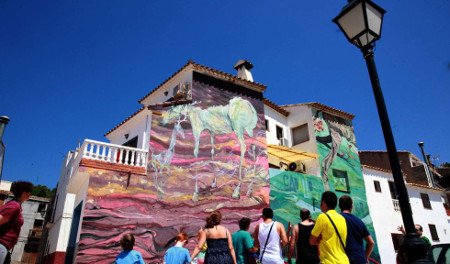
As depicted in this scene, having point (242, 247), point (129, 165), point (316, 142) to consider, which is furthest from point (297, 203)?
point (242, 247)

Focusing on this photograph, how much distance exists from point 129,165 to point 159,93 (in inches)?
266

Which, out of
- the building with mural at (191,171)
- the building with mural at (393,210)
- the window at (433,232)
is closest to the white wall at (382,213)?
the building with mural at (393,210)

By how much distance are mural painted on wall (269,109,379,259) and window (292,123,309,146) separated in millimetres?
825

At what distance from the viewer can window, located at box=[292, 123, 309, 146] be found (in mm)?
24359

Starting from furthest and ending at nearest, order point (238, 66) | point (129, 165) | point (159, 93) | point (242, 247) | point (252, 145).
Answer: point (238, 66), point (159, 93), point (252, 145), point (129, 165), point (242, 247)

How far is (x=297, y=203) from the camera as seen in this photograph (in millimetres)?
19984

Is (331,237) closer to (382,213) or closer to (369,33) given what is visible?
(369,33)

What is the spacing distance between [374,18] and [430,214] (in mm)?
28239

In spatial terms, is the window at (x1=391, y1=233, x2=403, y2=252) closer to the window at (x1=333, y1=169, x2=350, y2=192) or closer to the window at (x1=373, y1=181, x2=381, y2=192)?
the window at (x1=373, y1=181, x2=381, y2=192)

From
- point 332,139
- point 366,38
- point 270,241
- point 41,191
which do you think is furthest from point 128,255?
point 41,191

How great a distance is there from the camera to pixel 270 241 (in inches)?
230

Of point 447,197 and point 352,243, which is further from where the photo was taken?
point 447,197

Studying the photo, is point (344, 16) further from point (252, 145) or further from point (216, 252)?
point (252, 145)

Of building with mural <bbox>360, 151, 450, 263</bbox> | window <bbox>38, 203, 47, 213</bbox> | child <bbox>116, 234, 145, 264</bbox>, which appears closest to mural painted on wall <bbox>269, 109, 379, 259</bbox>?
building with mural <bbox>360, 151, 450, 263</bbox>
